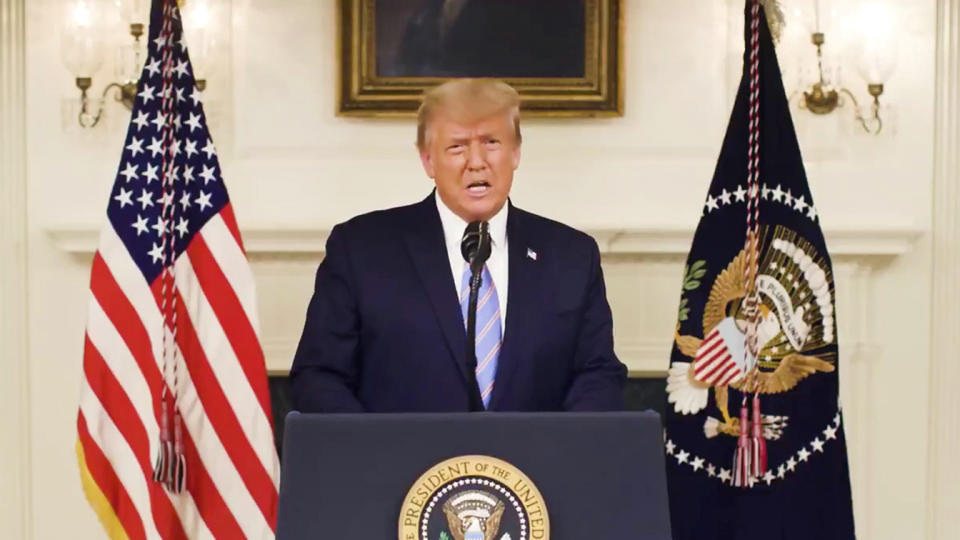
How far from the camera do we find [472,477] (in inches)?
68.4

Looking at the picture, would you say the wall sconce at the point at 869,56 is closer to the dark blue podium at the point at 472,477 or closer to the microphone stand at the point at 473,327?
the microphone stand at the point at 473,327

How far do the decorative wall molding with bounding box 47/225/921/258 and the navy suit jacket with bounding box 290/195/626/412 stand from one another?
1.47 metres

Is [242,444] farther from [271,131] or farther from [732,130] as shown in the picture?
[732,130]

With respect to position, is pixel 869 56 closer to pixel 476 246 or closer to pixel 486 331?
pixel 486 331

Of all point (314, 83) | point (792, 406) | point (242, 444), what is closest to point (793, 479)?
point (792, 406)

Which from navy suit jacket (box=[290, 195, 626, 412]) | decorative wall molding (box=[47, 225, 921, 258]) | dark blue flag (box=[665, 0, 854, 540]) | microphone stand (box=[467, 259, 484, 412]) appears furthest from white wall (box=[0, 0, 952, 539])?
microphone stand (box=[467, 259, 484, 412])

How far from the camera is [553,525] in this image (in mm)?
1754

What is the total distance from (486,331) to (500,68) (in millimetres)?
1856

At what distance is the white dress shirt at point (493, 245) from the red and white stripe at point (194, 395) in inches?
40.6

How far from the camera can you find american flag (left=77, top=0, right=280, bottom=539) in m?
3.53

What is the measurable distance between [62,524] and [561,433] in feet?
10.4

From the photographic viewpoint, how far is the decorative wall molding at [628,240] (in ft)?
13.9

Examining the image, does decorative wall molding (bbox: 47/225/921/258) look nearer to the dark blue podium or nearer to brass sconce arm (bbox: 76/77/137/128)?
brass sconce arm (bbox: 76/77/137/128)

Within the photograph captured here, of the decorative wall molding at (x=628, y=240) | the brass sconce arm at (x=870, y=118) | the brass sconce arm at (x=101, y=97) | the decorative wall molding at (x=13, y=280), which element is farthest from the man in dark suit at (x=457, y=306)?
the decorative wall molding at (x=13, y=280)
